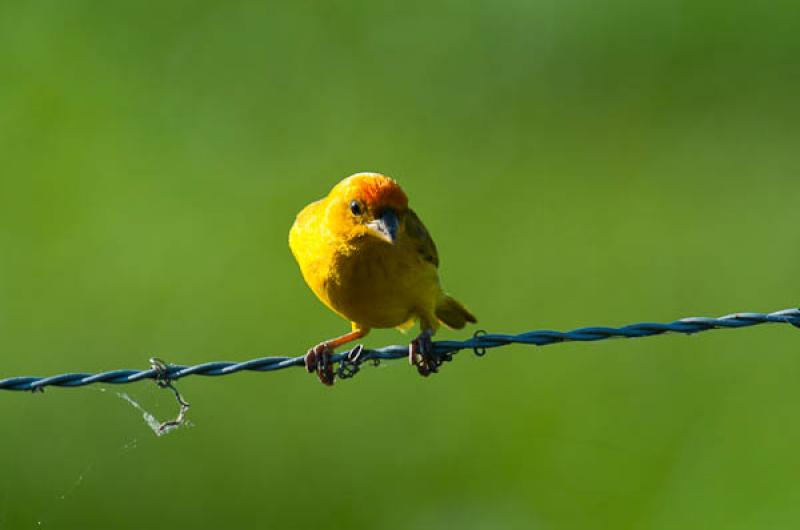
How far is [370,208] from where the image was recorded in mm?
6293

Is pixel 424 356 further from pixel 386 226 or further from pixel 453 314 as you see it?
pixel 453 314

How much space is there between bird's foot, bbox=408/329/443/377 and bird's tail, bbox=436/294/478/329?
92 cm

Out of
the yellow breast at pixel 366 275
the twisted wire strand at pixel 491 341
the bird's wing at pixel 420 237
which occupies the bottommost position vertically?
the twisted wire strand at pixel 491 341

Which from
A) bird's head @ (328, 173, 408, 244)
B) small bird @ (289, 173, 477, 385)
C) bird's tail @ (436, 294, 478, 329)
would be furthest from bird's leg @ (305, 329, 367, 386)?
bird's tail @ (436, 294, 478, 329)

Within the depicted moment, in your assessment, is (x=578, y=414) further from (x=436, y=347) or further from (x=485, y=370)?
(x=436, y=347)

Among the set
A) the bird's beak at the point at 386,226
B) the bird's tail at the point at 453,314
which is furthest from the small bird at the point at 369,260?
the bird's tail at the point at 453,314

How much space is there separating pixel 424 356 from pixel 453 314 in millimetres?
1317

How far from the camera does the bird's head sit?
627cm

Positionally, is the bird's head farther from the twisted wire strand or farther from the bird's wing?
the twisted wire strand

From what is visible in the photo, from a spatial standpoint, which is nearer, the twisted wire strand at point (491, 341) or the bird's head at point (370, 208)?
the twisted wire strand at point (491, 341)

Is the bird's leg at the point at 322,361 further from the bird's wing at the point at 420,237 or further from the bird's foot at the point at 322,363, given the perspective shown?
the bird's wing at the point at 420,237

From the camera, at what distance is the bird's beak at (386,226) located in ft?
20.3

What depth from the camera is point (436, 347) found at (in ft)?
19.1

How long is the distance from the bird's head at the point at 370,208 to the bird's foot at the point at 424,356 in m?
0.49
